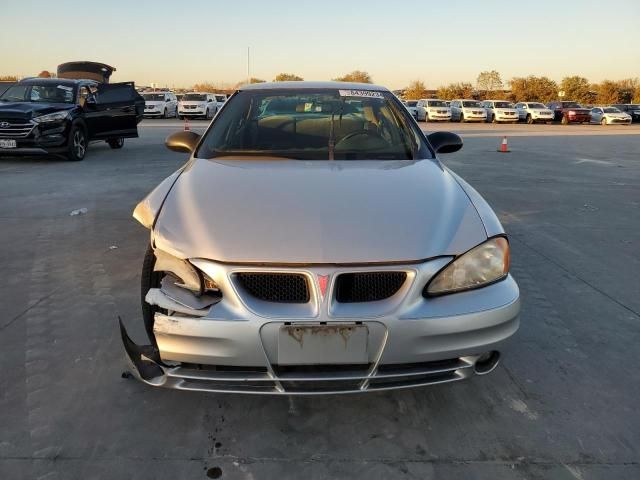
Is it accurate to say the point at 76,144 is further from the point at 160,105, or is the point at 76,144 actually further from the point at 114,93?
the point at 160,105

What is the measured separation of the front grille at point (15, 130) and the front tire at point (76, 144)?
30.7 inches

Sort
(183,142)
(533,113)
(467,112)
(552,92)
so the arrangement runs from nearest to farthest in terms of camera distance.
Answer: (183,142)
(467,112)
(533,113)
(552,92)

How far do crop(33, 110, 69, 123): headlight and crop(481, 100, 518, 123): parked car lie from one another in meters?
27.4

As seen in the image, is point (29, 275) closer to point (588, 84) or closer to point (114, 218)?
point (114, 218)

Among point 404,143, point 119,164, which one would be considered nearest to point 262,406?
point 404,143

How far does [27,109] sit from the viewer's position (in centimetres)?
943

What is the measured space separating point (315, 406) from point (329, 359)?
22.8 inches

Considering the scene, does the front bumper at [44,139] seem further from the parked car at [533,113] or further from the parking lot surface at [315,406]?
the parked car at [533,113]

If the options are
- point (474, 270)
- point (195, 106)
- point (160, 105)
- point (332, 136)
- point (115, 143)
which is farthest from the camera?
point (160, 105)

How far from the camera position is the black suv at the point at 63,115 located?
9365 mm

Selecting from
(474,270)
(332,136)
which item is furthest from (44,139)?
(474,270)

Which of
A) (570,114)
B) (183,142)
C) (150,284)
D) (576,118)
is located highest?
(570,114)

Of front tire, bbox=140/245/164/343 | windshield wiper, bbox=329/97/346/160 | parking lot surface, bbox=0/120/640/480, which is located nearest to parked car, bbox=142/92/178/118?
parking lot surface, bbox=0/120/640/480

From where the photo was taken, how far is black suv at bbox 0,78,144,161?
9.36 metres
